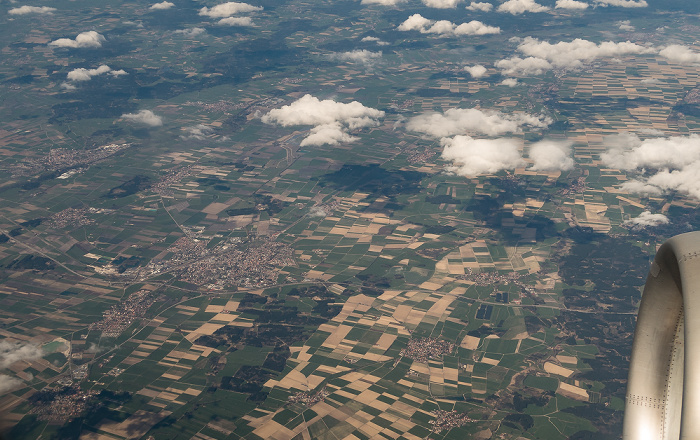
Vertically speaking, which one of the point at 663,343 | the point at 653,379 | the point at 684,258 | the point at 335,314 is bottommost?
the point at 335,314

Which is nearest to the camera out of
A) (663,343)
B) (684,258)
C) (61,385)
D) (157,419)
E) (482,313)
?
(684,258)

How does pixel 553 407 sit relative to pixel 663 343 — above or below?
below

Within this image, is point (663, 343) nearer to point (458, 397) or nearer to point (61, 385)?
point (458, 397)

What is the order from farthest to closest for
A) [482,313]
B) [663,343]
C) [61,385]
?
[482,313], [61,385], [663,343]

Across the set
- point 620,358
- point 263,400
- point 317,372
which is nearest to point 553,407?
point 620,358

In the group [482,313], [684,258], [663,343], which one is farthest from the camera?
[482,313]

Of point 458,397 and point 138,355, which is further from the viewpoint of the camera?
point 138,355

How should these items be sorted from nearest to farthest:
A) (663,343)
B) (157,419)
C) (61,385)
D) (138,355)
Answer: (663,343) → (157,419) → (61,385) → (138,355)

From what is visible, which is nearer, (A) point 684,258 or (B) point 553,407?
(A) point 684,258

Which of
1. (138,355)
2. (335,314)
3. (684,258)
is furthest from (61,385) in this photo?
(684,258)

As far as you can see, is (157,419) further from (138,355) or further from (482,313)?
(482,313)
